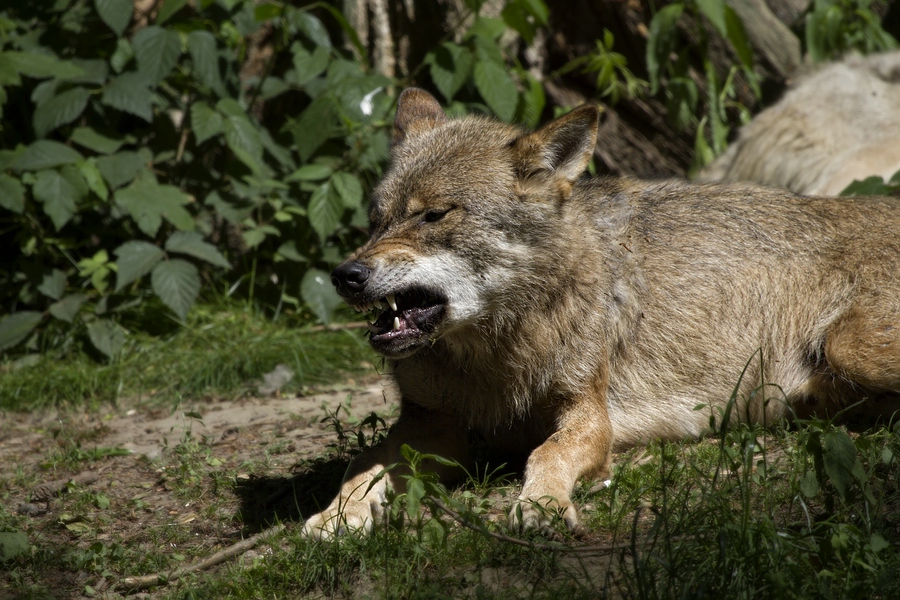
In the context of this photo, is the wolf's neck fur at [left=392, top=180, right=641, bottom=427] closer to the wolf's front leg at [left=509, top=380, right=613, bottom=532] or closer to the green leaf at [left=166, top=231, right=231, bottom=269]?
the wolf's front leg at [left=509, top=380, right=613, bottom=532]

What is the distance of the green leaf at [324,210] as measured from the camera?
611cm

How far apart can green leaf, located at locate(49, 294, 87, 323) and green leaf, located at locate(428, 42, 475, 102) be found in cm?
293

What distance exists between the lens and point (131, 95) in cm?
593

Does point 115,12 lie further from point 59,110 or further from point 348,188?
point 348,188

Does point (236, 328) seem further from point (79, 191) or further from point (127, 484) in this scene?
point (127, 484)

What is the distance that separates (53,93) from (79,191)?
747 millimetres

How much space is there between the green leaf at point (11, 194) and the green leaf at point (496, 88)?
10.2ft

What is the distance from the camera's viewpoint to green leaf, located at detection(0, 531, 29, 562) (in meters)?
3.40

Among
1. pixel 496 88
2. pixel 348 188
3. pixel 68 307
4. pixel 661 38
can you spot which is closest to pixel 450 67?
pixel 496 88

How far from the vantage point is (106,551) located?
3510mm

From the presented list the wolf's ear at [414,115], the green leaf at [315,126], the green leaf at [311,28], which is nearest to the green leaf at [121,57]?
the green leaf at [311,28]

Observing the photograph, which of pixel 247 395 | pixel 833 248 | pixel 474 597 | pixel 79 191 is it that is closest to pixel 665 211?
pixel 833 248

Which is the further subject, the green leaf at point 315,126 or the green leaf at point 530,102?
the green leaf at point 530,102

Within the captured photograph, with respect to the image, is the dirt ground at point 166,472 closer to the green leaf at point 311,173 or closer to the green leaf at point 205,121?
the green leaf at point 311,173
